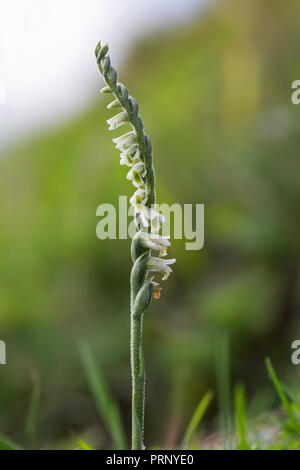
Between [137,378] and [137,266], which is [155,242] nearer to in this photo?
[137,266]

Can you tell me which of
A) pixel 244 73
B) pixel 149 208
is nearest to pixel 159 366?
pixel 149 208

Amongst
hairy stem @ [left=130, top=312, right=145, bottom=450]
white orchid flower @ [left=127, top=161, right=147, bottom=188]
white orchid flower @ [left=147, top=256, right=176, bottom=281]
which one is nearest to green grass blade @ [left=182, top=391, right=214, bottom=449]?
hairy stem @ [left=130, top=312, right=145, bottom=450]

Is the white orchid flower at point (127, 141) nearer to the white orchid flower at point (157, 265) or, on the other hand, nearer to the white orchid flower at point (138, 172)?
the white orchid flower at point (138, 172)

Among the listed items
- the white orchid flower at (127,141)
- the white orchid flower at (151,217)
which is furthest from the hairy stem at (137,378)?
the white orchid flower at (127,141)

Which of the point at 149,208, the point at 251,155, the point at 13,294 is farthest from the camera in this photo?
the point at 251,155

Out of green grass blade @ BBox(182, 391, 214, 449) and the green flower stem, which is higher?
the green flower stem

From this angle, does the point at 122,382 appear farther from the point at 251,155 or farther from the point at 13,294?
the point at 251,155

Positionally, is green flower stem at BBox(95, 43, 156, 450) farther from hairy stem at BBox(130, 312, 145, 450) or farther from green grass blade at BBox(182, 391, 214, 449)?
green grass blade at BBox(182, 391, 214, 449)

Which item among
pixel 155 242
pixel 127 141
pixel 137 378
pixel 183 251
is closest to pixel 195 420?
pixel 137 378

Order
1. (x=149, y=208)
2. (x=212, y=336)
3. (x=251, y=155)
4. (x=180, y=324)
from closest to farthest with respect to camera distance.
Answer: (x=149, y=208) → (x=212, y=336) → (x=180, y=324) → (x=251, y=155)
